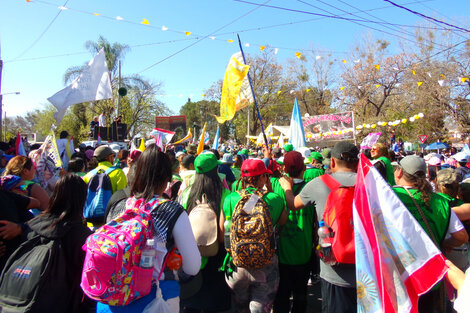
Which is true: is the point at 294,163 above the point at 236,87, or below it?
below

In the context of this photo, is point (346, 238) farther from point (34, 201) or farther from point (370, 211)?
point (34, 201)

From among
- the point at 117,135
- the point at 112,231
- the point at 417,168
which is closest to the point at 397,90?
the point at 117,135

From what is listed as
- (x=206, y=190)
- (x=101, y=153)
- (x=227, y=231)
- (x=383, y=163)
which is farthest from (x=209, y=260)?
(x=383, y=163)

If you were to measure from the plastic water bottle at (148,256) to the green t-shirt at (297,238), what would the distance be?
1.76 meters

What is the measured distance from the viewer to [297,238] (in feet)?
10.9

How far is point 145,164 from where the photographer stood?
2.16 meters

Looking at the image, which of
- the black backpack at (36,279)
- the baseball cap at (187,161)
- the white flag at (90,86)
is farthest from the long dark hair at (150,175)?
the white flag at (90,86)

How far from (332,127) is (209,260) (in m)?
17.9

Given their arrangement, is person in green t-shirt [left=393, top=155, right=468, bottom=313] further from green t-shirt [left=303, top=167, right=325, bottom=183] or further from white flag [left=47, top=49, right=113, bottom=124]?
white flag [left=47, top=49, right=113, bottom=124]

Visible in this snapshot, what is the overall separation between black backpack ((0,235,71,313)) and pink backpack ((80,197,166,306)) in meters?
0.48

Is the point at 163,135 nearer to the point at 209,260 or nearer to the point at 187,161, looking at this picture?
the point at 187,161

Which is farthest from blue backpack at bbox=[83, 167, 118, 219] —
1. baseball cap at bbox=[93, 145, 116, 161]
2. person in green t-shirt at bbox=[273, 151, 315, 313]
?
person in green t-shirt at bbox=[273, 151, 315, 313]

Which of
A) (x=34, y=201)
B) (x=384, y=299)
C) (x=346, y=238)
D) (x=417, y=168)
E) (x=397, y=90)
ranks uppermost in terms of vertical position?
(x=397, y=90)

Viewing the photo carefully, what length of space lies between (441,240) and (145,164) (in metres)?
2.34
